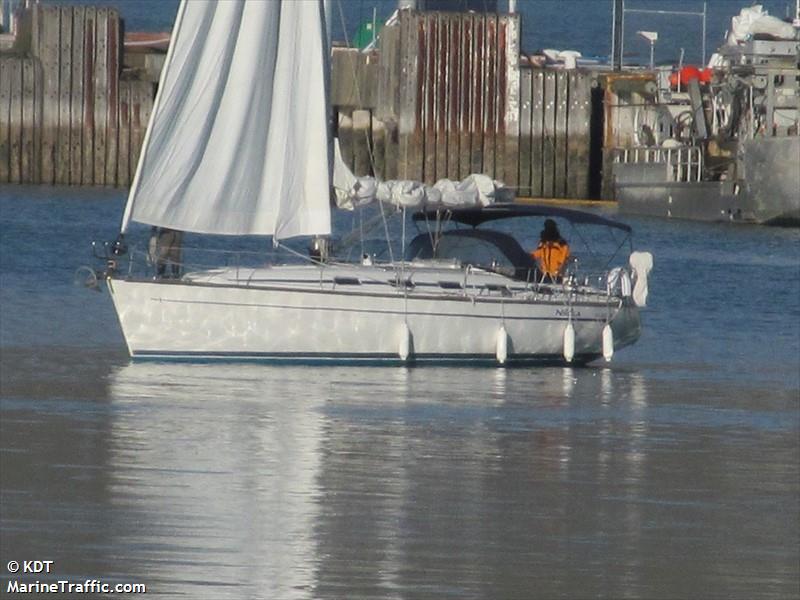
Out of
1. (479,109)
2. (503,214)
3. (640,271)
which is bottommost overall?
(640,271)

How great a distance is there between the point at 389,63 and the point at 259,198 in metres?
33.3

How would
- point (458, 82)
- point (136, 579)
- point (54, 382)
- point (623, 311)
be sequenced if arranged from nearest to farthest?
point (136, 579), point (54, 382), point (623, 311), point (458, 82)

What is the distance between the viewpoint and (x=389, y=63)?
2269 inches

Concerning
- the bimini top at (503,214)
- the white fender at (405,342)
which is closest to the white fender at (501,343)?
the white fender at (405,342)

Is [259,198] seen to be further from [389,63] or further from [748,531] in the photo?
[389,63]

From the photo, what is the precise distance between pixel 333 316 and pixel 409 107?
32.8 meters

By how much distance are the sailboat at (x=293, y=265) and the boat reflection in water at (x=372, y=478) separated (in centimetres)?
39

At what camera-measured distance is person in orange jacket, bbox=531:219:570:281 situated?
25469mm

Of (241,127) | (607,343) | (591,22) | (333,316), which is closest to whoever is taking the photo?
(333,316)

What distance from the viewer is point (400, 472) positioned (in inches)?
664

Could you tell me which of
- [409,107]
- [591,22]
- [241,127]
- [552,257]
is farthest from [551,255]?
[591,22]

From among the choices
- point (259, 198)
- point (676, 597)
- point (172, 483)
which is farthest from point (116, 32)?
point (676, 597)

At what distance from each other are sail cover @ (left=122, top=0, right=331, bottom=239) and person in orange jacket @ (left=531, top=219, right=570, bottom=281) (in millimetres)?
2773

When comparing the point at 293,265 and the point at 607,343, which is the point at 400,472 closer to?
the point at 293,265
